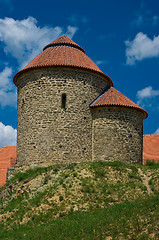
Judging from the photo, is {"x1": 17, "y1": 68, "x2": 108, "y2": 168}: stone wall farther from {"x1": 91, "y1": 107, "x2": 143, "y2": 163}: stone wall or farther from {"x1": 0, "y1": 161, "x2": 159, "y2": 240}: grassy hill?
{"x1": 0, "y1": 161, "x2": 159, "y2": 240}: grassy hill

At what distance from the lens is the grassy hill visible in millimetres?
11523

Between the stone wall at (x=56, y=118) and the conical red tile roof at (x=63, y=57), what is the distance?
0.42 metres

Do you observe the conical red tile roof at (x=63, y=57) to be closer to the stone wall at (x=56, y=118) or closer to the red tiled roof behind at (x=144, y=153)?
the stone wall at (x=56, y=118)

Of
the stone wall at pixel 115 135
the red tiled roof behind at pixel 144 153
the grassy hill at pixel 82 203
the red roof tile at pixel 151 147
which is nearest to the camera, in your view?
the grassy hill at pixel 82 203

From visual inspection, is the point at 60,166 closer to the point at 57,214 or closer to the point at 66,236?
the point at 57,214

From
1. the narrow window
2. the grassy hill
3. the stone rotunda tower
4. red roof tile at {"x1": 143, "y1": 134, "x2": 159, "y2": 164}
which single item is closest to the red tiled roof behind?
red roof tile at {"x1": 143, "y1": 134, "x2": 159, "y2": 164}

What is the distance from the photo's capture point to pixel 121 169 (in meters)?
19.1

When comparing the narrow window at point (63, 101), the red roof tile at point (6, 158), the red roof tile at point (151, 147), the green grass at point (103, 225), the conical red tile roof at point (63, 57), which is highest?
the conical red tile roof at point (63, 57)

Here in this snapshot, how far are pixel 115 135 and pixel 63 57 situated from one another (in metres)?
6.70

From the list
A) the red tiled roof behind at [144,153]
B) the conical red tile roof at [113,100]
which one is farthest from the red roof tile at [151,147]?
the conical red tile roof at [113,100]

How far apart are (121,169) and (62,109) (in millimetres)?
5635

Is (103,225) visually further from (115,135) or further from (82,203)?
(115,135)

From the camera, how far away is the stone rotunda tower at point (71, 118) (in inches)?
816

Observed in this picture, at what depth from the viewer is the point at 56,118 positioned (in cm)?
2086
